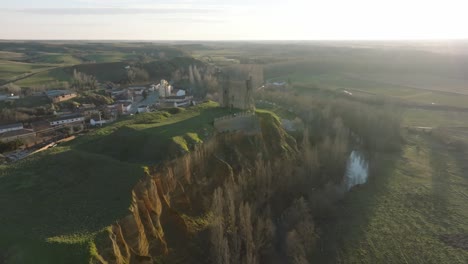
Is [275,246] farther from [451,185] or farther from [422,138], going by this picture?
[422,138]

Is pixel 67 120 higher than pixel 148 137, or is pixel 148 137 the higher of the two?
pixel 148 137

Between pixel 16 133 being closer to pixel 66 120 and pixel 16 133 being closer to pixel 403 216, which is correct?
pixel 66 120

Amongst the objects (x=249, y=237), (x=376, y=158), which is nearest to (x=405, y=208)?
(x=376, y=158)

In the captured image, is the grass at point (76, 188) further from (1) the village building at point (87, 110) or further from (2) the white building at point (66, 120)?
(1) the village building at point (87, 110)

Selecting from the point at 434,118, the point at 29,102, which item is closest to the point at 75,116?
the point at 29,102

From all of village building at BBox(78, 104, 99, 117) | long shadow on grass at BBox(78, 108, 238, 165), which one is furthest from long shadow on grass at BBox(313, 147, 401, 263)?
village building at BBox(78, 104, 99, 117)

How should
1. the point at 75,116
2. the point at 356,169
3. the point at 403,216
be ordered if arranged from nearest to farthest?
the point at 403,216 < the point at 356,169 < the point at 75,116
